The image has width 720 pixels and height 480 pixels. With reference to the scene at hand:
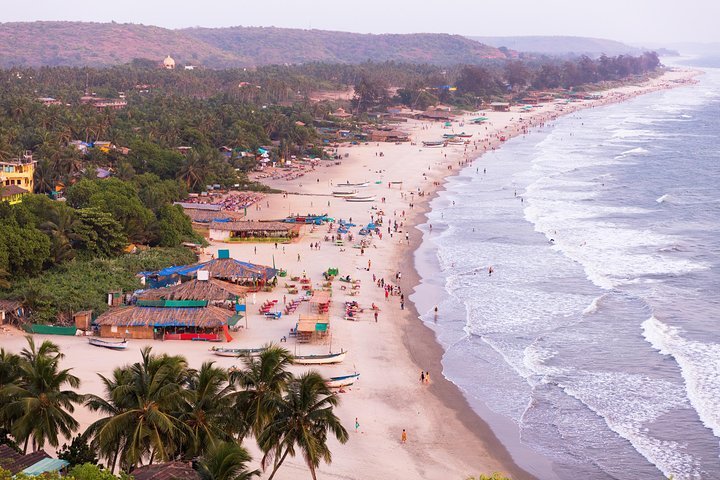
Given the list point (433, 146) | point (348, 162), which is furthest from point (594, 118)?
point (348, 162)

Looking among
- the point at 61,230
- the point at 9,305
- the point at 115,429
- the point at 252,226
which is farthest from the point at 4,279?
the point at 115,429

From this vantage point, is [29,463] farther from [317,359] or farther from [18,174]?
[18,174]

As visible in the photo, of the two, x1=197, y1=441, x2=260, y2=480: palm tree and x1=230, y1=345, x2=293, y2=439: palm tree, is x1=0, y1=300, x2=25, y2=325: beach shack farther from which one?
x1=197, y1=441, x2=260, y2=480: palm tree

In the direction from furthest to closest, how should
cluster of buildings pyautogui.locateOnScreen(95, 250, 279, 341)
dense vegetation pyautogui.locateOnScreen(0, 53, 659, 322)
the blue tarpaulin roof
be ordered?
1. dense vegetation pyautogui.locateOnScreen(0, 53, 659, 322)
2. cluster of buildings pyautogui.locateOnScreen(95, 250, 279, 341)
3. the blue tarpaulin roof

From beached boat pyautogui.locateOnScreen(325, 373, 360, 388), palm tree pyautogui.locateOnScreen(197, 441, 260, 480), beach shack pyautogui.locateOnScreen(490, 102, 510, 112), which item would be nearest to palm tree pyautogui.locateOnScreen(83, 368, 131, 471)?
palm tree pyautogui.locateOnScreen(197, 441, 260, 480)

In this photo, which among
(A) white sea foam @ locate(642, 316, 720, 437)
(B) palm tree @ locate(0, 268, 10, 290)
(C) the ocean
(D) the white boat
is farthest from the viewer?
(D) the white boat

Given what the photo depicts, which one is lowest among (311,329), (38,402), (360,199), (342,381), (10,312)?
(342,381)

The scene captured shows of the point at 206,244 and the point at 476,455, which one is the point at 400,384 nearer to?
the point at 476,455
